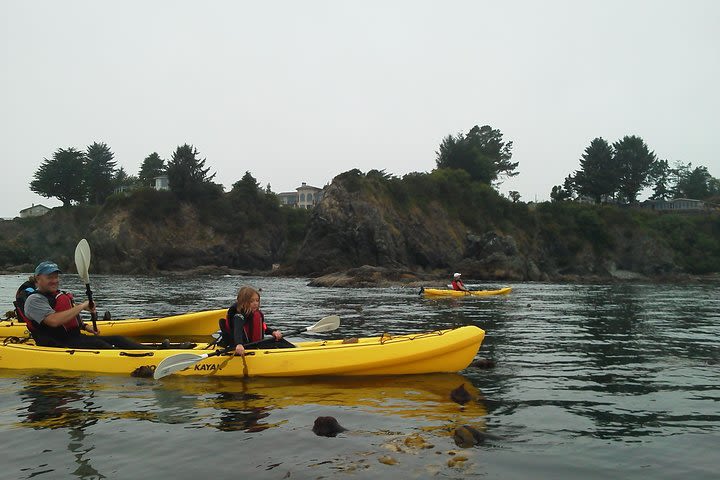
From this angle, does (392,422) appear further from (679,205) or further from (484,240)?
(679,205)

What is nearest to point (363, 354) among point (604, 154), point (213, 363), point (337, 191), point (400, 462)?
point (213, 363)

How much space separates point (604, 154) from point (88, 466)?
8083 centimetres

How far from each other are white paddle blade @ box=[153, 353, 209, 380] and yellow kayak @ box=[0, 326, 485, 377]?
0.31ft

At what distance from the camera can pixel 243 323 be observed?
26.9 ft

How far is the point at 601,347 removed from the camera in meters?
11.2

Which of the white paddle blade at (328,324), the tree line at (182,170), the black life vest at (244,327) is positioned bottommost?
the white paddle blade at (328,324)

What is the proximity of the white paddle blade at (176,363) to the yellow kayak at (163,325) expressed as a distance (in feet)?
16.1

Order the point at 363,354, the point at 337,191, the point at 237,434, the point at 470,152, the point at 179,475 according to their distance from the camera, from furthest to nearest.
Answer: the point at 470,152
the point at 337,191
the point at 363,354
the point at 237,434
the point at 179,475

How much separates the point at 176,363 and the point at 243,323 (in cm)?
101

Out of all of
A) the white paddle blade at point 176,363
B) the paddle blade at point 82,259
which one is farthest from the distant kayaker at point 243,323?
the paddle blade at point 82,259

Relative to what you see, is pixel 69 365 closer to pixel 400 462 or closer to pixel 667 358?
pixel 400 462

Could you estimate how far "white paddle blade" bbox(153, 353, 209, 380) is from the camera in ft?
25.0

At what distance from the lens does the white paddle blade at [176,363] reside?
761cm

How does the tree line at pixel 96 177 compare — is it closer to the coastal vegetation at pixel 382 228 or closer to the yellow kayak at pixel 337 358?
the coastal vegetation at pixel 382 228
